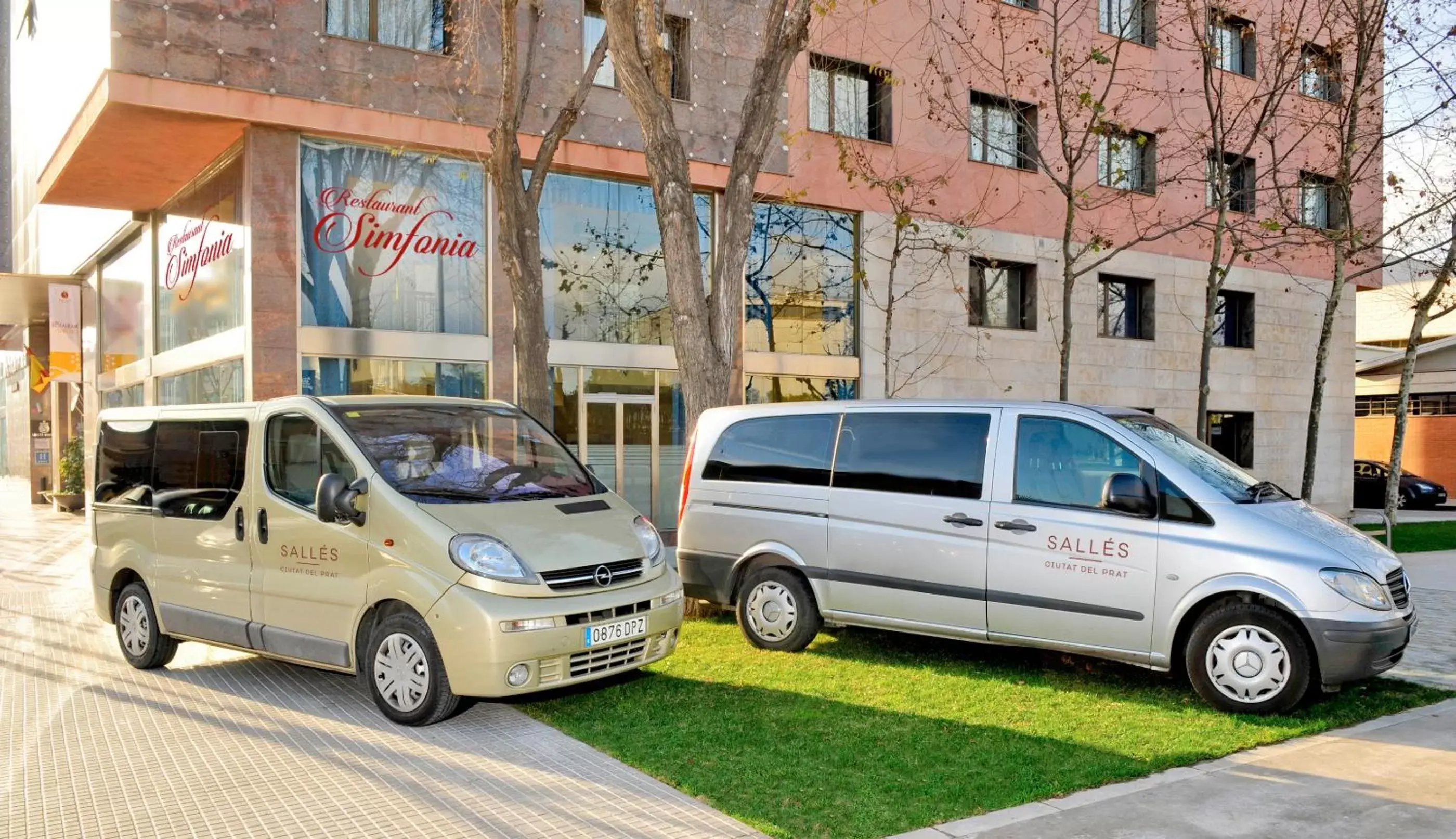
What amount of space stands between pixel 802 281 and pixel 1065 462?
39.7 feet

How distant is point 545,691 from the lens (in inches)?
271

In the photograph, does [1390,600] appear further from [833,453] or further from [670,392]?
[670,392]

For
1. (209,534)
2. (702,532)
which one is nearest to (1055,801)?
(702,532)

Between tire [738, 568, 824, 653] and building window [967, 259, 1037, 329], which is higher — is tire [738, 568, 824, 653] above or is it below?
below

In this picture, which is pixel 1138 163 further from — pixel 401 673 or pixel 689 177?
pixel 401 673

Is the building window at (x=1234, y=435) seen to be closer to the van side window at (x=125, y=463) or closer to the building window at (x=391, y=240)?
the building window at (x=391, y=240)

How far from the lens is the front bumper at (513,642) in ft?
19.8

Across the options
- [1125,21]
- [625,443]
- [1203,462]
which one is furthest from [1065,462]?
[1125,21]

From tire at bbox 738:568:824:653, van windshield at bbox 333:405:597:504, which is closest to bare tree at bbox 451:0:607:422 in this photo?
tire at bbox 738:568:824:653

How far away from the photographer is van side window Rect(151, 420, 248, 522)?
7477mm

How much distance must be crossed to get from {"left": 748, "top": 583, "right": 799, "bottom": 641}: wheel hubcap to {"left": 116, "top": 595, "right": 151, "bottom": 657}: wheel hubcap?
426 cm

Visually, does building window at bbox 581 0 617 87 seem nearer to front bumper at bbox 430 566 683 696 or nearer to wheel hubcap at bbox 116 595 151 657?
wheel hubcap at bbox 116 595 151 657

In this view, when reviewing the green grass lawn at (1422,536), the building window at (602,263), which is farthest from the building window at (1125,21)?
the green grass lawn at (1422,536)

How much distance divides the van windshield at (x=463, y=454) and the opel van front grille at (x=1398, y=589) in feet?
15.7
